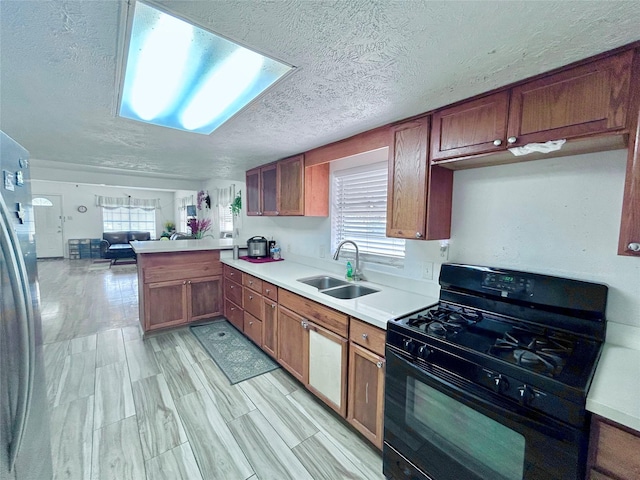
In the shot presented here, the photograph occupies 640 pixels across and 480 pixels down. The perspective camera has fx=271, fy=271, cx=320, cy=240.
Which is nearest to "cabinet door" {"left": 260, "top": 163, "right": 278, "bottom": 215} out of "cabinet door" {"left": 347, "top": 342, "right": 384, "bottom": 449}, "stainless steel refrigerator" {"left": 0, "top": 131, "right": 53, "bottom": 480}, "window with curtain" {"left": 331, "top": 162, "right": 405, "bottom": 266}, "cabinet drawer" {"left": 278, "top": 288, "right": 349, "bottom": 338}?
"window with curtain" {"left": 331, "top": 162, "right": 405, "bottom": 266}

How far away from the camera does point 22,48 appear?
1.07 m

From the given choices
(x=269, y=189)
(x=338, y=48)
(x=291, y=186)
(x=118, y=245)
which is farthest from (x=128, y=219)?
(x=338, y=48)

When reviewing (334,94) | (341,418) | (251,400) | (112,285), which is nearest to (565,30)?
(334,94)

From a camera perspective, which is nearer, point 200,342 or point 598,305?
point 598,305

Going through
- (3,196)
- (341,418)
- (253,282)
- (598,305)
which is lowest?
(341,418)

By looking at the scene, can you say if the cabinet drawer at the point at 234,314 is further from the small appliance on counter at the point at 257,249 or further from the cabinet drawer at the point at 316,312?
the cabinet drawer at the point at 316,312

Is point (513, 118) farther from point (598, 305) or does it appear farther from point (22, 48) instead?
point (22, 48)

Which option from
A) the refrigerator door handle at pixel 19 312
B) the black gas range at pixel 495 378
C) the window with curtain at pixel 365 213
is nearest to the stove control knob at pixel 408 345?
the black gas range at pixel 495 378

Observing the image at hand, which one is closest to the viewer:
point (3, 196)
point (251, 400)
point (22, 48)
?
point (3, 196)

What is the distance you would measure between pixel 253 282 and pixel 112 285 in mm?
4488

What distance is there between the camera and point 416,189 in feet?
5.53

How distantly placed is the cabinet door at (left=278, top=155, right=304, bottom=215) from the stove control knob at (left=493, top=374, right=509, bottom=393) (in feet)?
6.51

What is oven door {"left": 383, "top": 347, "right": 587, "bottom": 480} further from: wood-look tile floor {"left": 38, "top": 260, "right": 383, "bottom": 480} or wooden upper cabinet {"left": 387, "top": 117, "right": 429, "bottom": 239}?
wooden upper cabinet {"left": 387, "top": 117, "right": 429, "bottom": 239}

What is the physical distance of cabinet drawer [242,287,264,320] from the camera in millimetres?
2697
